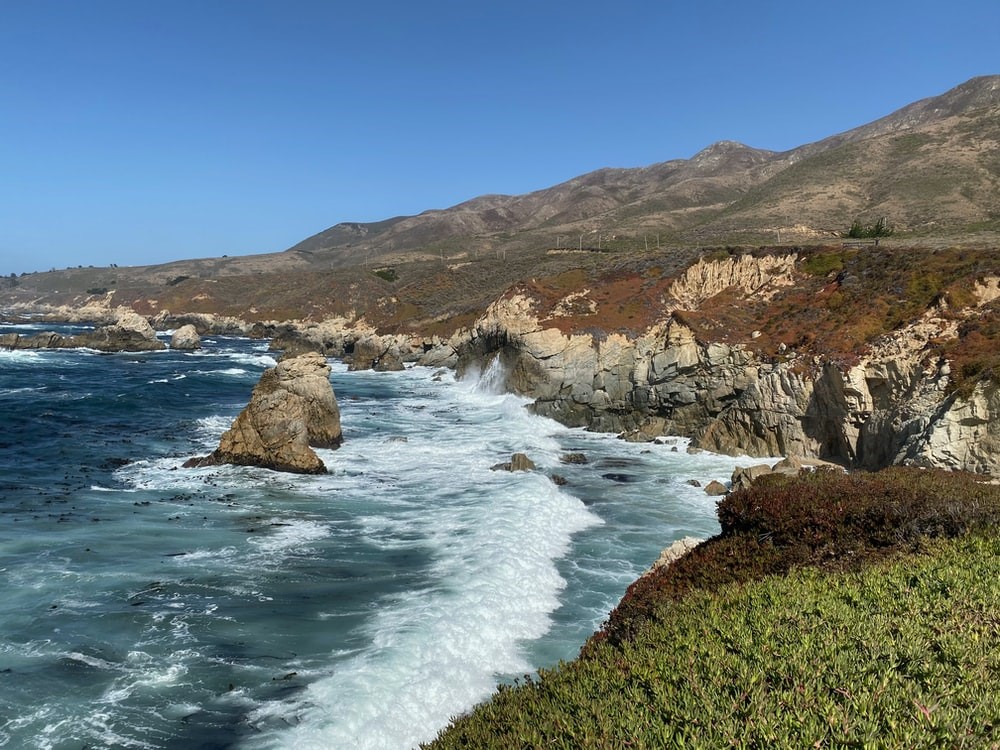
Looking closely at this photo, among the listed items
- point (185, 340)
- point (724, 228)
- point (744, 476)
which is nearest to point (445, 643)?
→ point (744, 476)

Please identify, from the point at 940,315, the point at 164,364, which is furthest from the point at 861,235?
the point at 164,364

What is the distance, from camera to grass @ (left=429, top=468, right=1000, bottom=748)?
17.8 feet

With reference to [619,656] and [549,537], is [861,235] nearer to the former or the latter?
[549,537]

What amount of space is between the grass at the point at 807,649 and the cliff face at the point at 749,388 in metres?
13.3

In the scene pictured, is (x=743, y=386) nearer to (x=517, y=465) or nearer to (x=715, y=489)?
(x=715, y=489)

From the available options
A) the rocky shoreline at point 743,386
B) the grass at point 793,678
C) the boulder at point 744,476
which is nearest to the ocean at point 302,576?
the boulder at point 744,476

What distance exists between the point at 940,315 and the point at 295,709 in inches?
1267

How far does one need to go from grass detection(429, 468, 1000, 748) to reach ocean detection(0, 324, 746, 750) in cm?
508

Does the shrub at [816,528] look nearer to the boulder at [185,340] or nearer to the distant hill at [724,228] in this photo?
the distant hill at [724,228]

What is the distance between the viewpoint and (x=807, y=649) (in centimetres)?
666

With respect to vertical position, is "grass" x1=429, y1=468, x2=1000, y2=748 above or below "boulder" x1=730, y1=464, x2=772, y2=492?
above

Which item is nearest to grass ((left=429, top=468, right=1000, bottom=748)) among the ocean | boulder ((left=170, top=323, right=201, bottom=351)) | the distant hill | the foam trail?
the foam trail

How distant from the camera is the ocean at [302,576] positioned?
38.5 feet

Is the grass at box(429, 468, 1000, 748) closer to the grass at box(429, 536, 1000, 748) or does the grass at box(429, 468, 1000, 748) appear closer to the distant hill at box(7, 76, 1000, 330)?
the grass at box(429, 536, 1000, 748)
